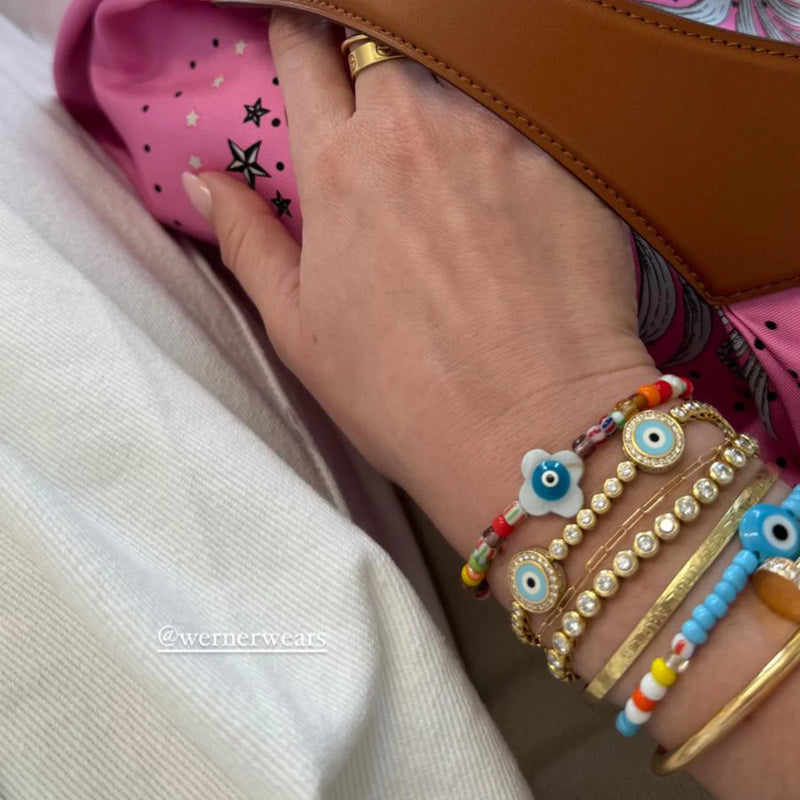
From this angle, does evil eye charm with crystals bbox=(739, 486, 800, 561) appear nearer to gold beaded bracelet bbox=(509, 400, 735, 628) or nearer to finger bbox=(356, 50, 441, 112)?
gold beaded bracelet bbox=(509, 400, 735, 628)

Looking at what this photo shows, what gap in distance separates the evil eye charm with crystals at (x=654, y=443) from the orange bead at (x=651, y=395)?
1 centimetres

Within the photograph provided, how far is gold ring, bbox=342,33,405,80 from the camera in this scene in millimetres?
519

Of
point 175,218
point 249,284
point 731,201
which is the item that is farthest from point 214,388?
point 731,201

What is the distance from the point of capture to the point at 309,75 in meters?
0.54

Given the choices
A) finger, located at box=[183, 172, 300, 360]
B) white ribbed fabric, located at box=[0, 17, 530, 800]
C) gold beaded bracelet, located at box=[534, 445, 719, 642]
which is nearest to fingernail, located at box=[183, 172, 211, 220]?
finger, located at box=[183, 172, 300, 360]

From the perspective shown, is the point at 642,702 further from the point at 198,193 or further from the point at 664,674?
the point at 198,193

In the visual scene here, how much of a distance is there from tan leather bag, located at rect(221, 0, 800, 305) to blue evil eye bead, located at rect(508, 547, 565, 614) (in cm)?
21

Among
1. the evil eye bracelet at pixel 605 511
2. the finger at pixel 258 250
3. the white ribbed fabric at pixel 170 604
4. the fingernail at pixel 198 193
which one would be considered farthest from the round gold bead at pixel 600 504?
the fingernail at pixel 198 193

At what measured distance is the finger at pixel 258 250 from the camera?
0.54 m

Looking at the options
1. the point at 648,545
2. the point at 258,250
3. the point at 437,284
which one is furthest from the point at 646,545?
the point at 258,250

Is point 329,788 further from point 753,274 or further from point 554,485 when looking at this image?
point 753,274

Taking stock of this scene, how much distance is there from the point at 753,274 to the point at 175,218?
447 millimetres

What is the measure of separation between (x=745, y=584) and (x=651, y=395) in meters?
0.10

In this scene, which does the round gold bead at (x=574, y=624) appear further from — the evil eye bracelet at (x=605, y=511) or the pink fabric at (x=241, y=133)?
the pink fabric at (x=241, y=133)
